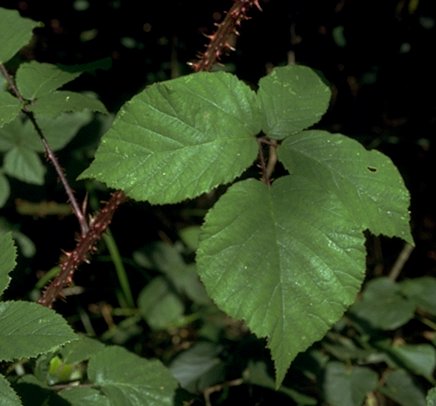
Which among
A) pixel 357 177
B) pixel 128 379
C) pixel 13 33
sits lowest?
pixel 128 379

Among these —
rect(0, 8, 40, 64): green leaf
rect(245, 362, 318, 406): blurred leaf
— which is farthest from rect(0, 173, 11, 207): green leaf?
rect(245, 362, 318, 406): blurred leaf

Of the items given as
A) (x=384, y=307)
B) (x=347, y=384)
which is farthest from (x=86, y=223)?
(x=384, y=307)

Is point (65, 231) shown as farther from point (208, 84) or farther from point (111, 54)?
point (208, 84)

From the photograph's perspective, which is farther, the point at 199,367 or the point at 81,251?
the point at 199,367

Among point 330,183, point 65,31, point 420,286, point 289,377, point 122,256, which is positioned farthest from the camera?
point 122,256

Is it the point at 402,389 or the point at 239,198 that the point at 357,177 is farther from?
the point at 402,389

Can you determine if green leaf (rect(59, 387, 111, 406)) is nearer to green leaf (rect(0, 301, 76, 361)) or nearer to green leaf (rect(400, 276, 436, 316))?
green leaf (rect(0, 301, 76, 361))

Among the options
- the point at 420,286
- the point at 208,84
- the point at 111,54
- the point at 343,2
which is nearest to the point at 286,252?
the point at 208,84
